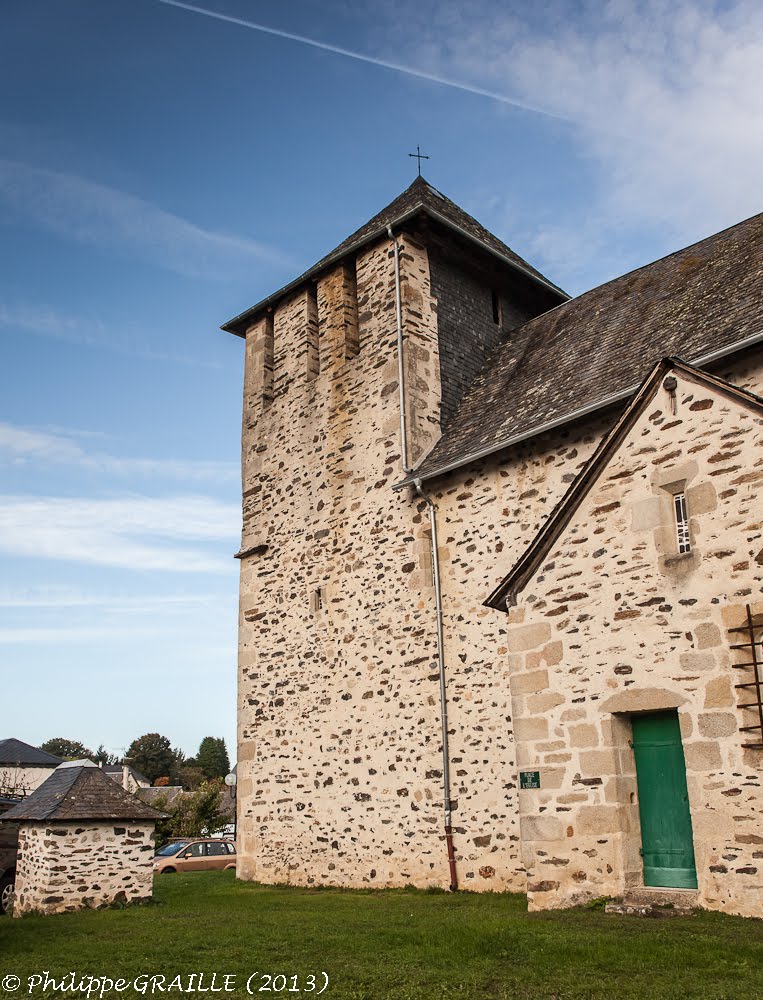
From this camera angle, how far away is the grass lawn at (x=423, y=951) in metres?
5.48

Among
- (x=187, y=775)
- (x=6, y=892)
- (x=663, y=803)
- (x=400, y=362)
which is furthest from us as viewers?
(x=187, y=775)

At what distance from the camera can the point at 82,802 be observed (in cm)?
1225

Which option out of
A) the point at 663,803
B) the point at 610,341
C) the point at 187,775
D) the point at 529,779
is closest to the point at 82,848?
the point at 529,779

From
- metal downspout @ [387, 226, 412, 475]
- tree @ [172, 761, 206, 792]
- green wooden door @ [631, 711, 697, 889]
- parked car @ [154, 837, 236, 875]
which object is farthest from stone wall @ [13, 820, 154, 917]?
tree @ [172, 761, 206, 792]

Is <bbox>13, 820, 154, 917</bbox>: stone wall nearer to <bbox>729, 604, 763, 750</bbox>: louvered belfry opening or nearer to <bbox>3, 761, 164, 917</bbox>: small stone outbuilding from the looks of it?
<bbox>3, 761, 164, 917</bbox>: small stone outbuilding

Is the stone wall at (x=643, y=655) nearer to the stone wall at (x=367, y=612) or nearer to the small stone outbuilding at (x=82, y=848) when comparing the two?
the stone wall at (x=367, y=612)

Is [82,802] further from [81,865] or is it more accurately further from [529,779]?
[529,779]

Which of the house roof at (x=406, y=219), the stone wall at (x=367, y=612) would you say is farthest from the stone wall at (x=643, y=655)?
the house roof at (x=406, y=219)

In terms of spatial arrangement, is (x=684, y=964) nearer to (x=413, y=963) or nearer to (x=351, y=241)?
(x=413, y=963)

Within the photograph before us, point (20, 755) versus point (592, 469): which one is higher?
point (592, 469)

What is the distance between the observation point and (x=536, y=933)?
279 inches

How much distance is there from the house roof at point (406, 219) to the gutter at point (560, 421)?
4.93 metres

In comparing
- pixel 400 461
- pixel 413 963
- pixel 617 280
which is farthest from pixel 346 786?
pixel 617 280

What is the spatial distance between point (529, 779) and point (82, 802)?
6750 mm
